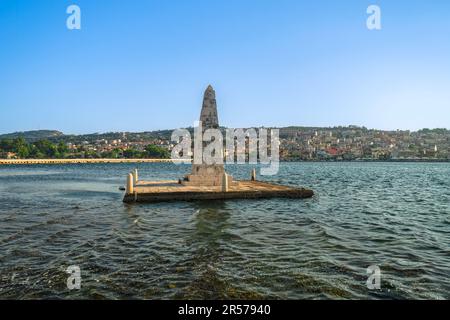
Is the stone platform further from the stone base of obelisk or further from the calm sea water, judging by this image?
the stone base of obelisk

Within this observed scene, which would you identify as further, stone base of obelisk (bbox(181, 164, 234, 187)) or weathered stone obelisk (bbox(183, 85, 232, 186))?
stone base of obelisk (bbox(181, 164, 234, 187))

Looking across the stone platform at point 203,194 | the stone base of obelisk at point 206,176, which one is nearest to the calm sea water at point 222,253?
the stone platform at point 203,194

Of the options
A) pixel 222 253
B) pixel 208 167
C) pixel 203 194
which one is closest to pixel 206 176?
pixel 208 167

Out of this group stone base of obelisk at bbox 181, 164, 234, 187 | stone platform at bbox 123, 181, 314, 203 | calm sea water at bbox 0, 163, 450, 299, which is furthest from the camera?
stone base of obelisk at bbox 181, 164, 234, 187

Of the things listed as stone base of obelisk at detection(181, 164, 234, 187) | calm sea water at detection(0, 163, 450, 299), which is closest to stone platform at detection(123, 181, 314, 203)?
calm sea water at detection(0, 163, 450, 299)

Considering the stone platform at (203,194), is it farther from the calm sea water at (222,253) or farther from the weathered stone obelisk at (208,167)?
the weathered stone obelisk at (208,167)

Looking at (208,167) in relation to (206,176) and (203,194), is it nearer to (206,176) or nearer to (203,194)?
(206,176)

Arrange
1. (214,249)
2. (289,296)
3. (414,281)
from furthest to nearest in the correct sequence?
(214,249), (414,281), (289,296)

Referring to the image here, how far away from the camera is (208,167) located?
93.8 feet

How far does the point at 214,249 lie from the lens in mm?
11758

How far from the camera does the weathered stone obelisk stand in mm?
28344
